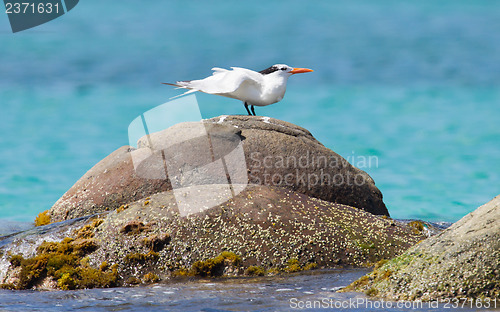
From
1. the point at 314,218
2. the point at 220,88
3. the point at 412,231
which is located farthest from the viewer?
the point at 220,88

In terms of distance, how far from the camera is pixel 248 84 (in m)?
10.6

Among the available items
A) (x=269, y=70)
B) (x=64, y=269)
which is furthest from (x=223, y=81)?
(x=64, y=269)

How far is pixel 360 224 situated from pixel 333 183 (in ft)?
6.36

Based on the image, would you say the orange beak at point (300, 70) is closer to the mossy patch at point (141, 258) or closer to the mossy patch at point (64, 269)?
the mossy patch at point (141, 258)

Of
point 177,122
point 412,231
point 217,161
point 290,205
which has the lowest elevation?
point 412,231

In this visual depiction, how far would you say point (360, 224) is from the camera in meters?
8.19

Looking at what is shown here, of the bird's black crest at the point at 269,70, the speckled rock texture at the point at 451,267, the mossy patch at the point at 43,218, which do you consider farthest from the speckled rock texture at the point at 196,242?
the bird's black crest at the point at 269,70

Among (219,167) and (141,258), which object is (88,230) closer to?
(141,258)

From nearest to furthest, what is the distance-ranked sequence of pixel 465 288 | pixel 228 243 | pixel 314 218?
1. pixel 465 288
2. pixel 228 243
3. pixel 314 218

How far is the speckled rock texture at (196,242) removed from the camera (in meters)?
6.77

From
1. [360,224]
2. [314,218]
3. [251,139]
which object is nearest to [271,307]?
[314,218]

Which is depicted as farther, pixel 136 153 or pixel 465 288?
pixel 136 153

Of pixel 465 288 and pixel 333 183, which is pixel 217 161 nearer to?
pixel 333 183

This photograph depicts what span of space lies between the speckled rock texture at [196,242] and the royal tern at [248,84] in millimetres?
2790
